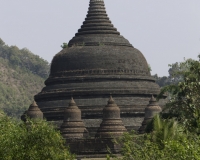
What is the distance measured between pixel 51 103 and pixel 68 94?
1.40 meters

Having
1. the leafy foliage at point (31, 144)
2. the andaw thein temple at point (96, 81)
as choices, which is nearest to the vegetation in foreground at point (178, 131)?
the leafy foliage at point (31, 144)

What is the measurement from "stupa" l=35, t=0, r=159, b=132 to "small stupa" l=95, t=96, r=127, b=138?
2.85m

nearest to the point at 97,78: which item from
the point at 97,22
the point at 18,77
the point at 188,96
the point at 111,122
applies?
the point at 97,22

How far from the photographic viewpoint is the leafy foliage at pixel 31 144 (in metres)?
36.7

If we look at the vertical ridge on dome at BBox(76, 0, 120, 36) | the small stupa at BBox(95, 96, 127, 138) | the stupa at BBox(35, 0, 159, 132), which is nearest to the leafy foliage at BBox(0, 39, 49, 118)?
the vertical ridge on dome at BBox(76, 0, 120, 36)

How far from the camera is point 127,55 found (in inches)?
2948

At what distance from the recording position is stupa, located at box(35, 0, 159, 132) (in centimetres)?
7269

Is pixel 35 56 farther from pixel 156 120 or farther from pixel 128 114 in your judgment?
pixel 156 120

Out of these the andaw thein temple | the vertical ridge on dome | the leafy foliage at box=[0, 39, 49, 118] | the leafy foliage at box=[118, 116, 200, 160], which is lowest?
the leafy foliage at box=[118, 116, 200, 160]

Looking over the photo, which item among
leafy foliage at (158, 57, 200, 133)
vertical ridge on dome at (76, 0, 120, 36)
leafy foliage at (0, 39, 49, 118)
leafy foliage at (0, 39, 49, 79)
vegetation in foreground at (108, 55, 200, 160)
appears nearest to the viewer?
vegetation in foreground at (108, 55, 200, 160)

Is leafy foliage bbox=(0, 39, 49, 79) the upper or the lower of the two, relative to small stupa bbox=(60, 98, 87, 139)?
upper

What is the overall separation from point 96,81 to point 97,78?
23cm

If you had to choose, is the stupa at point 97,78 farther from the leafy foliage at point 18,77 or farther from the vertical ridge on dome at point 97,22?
the leafy foliage at point 18,77

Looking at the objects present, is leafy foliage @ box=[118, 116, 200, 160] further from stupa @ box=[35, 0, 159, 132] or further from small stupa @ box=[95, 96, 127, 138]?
stupa @ box=[35, 0, 159, 132]
